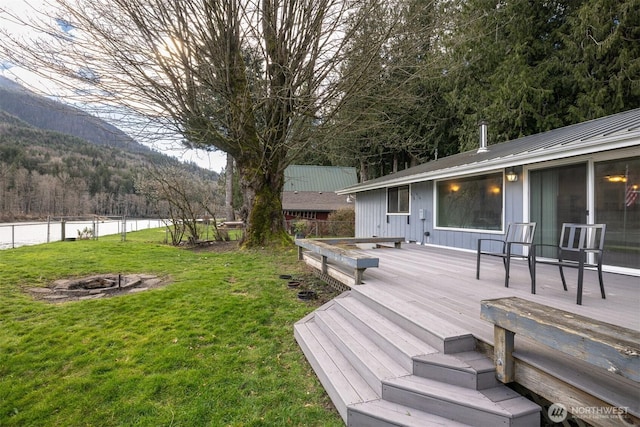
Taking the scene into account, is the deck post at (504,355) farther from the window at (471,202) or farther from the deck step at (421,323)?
the window at (471,202)

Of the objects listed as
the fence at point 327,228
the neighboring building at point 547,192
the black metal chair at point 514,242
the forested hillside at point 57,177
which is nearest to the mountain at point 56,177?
the forested hillside at point 57,177

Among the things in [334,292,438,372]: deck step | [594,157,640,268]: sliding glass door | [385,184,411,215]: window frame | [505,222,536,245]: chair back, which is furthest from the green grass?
[385,184,411,215]: window frame

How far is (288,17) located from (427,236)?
248 inches

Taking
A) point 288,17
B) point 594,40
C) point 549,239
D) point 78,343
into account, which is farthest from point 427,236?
point 594,40

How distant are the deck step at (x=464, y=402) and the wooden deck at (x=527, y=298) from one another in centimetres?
14

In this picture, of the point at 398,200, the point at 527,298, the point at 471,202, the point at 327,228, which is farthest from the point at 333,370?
the point at 327,228

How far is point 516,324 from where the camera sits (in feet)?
6.21

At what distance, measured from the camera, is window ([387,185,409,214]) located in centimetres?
940

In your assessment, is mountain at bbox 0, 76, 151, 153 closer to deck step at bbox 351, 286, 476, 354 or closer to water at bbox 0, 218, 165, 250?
water at bbox 0, 218, 165, 250

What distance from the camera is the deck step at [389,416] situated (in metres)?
2.00

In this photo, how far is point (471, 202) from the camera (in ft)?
23.0

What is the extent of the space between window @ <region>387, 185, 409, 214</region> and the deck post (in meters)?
7.41

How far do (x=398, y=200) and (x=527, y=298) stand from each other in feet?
22.0

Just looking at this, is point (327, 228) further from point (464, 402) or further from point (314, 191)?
point (464, 402)
